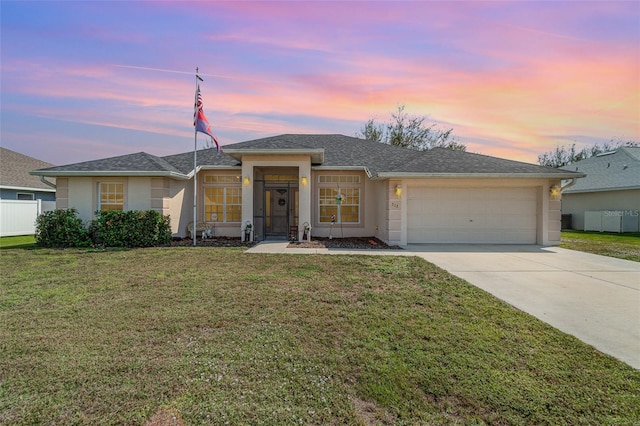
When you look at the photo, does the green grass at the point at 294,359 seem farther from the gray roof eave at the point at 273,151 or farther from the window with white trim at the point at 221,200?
the window with white trim at the point at 221,200

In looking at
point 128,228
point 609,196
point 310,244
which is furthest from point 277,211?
point 609,196

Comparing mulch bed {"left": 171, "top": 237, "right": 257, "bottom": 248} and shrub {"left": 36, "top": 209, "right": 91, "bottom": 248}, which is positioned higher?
shrub {"left": 36, "top": 209, "right": 91, "bottom": 248}

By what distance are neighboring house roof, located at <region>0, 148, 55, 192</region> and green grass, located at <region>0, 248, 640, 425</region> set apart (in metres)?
13.9

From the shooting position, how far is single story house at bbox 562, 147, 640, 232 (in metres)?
18.0

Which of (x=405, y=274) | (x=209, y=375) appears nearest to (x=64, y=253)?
(x=209, y=375)

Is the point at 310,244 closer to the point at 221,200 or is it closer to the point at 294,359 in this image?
the point at 221,200

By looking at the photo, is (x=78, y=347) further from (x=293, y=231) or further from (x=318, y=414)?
(x=293, y=231)

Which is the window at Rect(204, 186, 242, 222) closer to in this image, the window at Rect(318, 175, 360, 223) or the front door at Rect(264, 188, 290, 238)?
the front door at Rect(264, 188, 290, 238)

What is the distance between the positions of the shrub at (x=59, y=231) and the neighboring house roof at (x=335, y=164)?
5.60 feet

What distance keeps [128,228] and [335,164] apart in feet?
28.2

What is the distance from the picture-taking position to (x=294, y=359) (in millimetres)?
3207

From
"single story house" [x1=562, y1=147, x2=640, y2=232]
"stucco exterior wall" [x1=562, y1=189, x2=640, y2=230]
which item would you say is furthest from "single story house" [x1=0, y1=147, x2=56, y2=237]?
"stucco exterior wall" [x1=562, y1=189, x2=640, y2=230]

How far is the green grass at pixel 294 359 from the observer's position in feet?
7.97

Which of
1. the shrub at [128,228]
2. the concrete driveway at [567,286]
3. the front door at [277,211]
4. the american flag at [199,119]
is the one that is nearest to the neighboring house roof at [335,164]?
the american flag at [199,119]
